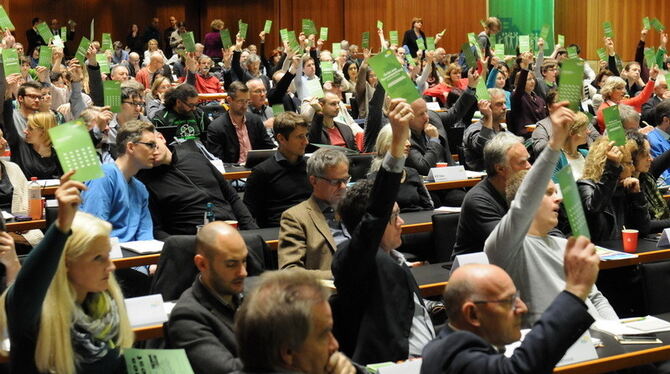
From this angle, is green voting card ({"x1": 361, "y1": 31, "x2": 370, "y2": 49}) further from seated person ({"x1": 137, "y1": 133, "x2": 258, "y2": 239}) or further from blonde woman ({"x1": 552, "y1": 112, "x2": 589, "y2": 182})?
seated person ({"x1": 137, "y1": 133, "x2": 258, "y2": 239})

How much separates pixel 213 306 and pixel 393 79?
102cm

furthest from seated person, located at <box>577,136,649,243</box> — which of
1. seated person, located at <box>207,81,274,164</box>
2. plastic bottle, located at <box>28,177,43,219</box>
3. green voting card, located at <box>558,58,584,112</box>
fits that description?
seated person, located at <box>207,81,274,164</box>

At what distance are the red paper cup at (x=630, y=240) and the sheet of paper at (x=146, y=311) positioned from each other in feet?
8.50

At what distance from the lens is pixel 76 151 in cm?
320

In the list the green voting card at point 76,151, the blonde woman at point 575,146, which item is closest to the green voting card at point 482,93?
the blonde woman at point 575,146

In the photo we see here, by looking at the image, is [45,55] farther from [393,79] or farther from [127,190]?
[393,79]

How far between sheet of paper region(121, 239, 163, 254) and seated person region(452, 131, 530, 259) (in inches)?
61.7

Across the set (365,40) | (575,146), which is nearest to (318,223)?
(575,146)

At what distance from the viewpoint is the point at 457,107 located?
30.9ft

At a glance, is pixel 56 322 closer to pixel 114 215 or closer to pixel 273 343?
pixel 273 343

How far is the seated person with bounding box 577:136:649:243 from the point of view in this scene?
5.32m

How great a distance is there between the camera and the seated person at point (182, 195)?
5.70m

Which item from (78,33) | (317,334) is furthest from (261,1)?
(317,334)

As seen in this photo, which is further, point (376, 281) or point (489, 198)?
point (489, 198)
